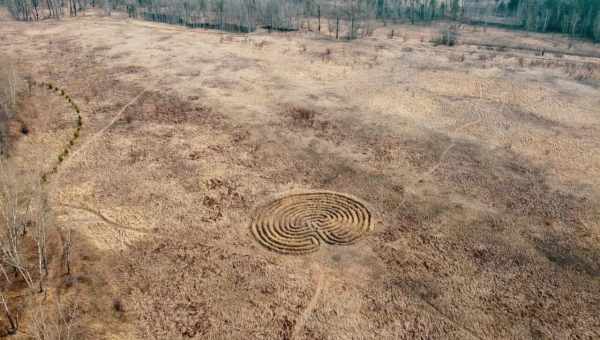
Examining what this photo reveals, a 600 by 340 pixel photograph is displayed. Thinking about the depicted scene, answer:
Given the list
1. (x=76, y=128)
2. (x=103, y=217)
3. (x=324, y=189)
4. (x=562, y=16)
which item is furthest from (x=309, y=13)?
(x=103, y=217)

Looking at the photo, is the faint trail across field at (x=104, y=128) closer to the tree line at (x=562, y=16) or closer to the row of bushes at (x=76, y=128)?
the row of bushes at (x=76, y=128)

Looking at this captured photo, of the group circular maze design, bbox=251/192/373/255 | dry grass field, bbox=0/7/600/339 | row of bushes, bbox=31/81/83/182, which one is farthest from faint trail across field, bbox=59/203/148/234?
circular maze design, bbox=251/192/373/255

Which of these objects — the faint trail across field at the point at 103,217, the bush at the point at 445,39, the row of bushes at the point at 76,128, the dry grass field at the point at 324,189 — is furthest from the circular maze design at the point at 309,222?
the bush at the point at 445,39

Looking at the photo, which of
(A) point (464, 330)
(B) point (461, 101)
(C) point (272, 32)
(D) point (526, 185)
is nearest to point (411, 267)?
(A) point (464, 330)

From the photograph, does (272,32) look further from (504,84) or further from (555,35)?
(555,35)

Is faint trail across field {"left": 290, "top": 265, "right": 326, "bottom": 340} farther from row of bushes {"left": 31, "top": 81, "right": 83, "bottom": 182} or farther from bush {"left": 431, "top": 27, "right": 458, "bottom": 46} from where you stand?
bush {"left": 431, "top": 27, "right": 458, "bottom": 46}

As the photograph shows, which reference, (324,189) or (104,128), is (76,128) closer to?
(104,128)
